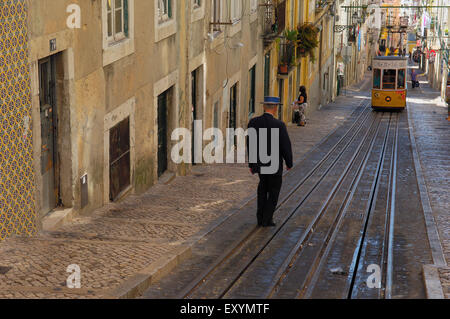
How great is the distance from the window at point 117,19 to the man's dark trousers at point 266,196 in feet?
10.1

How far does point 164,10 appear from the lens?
13695mm

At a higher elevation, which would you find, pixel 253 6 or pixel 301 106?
pixel 253 6

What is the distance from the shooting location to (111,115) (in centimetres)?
1059

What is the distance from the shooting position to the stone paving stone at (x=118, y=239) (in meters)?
6.49

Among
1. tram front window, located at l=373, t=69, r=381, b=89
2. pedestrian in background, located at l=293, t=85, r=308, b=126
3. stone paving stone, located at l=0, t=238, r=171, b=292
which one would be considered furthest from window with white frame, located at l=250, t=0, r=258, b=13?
stone paving stone, located at l=0, t=238, r=171, b=292

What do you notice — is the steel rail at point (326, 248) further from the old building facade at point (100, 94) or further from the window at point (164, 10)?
the window at point (164, 10)

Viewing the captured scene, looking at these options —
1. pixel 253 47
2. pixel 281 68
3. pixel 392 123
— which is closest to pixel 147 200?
pixel 253 47

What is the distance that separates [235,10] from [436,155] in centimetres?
656

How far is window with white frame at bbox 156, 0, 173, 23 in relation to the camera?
43.8ft

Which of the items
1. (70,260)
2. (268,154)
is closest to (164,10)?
(268,154)

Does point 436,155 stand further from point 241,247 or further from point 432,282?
point 432,282

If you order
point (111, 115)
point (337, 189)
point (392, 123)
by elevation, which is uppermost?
point (111, 115)

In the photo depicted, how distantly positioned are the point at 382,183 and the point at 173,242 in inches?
284
